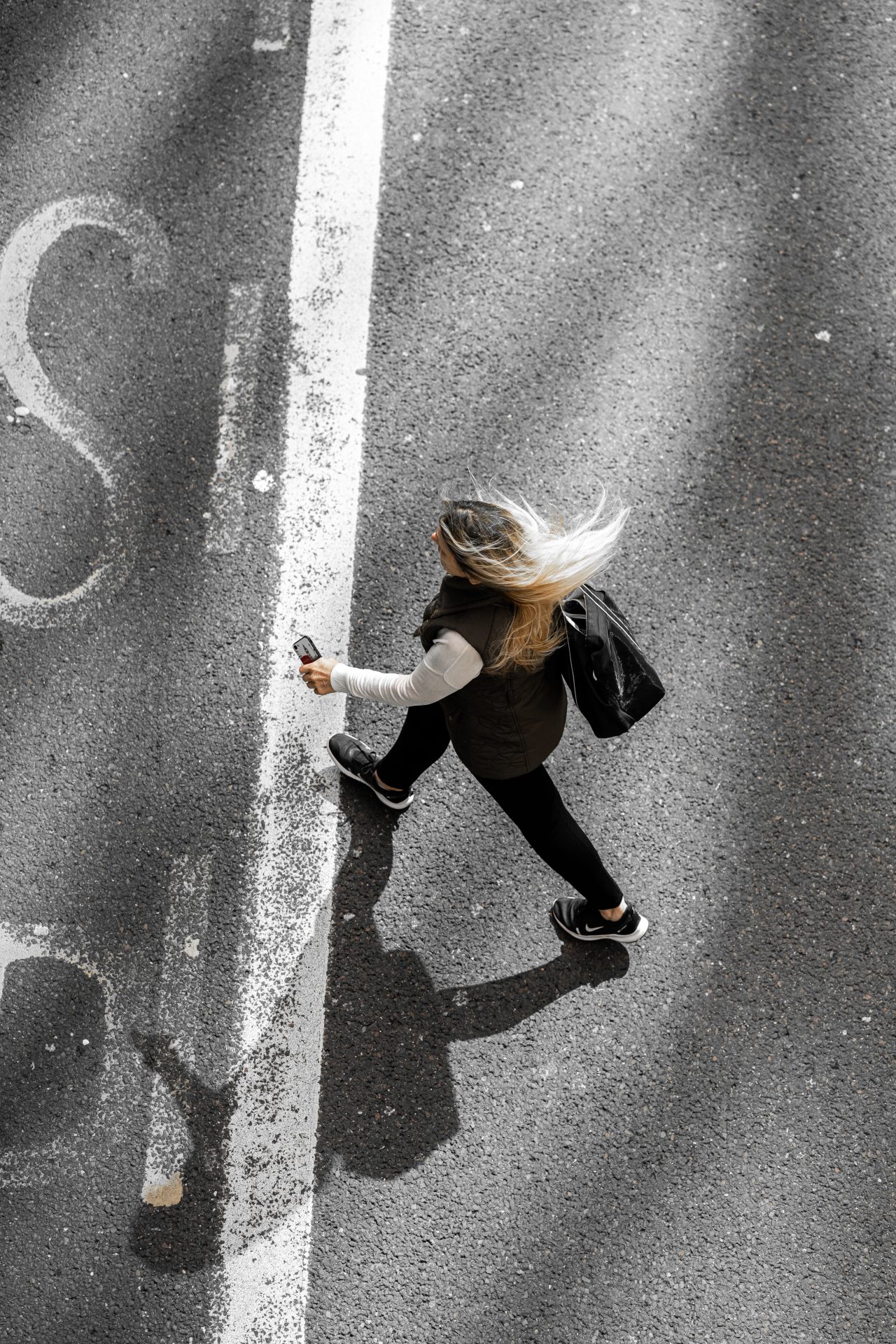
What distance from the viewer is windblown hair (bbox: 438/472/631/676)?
236cm

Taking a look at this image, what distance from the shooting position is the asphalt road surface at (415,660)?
11.0ft

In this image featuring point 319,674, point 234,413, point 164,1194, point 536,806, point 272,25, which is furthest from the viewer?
point 272,25

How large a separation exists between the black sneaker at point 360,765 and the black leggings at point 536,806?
132 mm

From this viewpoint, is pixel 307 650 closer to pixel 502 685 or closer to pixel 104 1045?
pixel 502 685

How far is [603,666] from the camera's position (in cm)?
261

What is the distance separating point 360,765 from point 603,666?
117 centimetres

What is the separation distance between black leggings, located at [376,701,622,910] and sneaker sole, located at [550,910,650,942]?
153mm

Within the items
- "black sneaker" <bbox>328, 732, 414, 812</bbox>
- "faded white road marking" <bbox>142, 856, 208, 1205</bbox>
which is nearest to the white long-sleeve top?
"black sneaker" <bbox>328, 732, 414, 812</bbox>

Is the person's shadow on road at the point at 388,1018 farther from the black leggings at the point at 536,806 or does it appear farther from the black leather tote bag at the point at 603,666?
the black leather tote bag at the point at 603,666

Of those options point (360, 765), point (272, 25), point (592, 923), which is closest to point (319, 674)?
point (360, 765)

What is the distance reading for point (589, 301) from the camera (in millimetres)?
3812

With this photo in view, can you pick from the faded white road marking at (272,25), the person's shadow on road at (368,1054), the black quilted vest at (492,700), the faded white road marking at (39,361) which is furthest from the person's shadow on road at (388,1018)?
the faded white road marking at (272,25)

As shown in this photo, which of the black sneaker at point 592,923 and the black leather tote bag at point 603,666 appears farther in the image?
the black sneaker at point 592,923

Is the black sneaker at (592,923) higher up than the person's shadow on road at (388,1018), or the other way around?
the black sneaker at (592,923)
